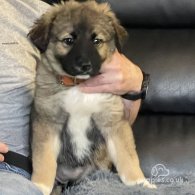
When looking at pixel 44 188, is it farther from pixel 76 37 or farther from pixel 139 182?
pixel 76 37

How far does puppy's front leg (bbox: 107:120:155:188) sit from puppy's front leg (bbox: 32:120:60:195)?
192mm

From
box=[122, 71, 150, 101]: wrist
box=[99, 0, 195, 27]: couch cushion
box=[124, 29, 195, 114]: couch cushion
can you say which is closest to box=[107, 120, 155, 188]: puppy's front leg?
box=[122, 71, 150, 101]: wrist

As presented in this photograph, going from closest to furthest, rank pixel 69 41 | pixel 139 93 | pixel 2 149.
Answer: pixel 2 149
pixel 69 41
pixel 139 93

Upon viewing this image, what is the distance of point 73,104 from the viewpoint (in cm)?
167

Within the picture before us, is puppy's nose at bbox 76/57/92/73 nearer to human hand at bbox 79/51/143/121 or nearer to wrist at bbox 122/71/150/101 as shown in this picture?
human hand at bbox 79/51/143/121

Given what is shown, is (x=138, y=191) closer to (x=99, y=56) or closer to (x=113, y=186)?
(x=113, y=186)

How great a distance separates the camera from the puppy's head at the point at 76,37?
→ 1.59 metres

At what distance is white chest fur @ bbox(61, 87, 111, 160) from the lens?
1.67m

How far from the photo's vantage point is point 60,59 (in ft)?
5.42

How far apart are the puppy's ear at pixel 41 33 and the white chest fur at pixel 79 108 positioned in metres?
0.17

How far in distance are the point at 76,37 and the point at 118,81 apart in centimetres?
22

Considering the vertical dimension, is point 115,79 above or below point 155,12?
below

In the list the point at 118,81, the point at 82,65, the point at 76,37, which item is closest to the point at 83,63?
the point at 82,65

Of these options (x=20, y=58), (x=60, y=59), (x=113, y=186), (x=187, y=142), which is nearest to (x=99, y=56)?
(x=60, y=59)
